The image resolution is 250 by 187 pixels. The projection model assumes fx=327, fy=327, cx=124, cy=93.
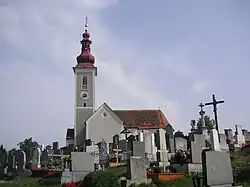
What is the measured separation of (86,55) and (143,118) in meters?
12.2

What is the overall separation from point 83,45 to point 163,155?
1345 inches

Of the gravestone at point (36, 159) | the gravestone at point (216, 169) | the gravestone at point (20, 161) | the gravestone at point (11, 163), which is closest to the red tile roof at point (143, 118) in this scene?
the gravestone at point (36, 159)

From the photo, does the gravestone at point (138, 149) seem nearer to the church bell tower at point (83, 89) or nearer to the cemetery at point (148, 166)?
the cemetery at point (148, 166)

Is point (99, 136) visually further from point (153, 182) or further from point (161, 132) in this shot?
point (153, 182)

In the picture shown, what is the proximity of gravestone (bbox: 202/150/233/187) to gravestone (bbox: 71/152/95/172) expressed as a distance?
7.95m

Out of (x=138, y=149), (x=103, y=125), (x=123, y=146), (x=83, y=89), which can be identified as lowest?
(x=138, y=149)

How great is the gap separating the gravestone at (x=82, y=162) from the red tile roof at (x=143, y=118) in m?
29.2

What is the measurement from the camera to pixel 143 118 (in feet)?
151

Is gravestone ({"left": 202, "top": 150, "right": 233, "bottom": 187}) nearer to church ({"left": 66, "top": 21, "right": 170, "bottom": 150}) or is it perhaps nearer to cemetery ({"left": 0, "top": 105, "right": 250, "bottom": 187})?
cemetery ({"left": 0, "top": 105, "right": 250, "bottom": 187})

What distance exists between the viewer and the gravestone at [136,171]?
1216 cm

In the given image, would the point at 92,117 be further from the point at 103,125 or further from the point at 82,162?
the point at 82,162

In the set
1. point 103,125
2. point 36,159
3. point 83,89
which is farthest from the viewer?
point 83,89

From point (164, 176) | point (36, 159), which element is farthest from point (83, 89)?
point (164, 176)

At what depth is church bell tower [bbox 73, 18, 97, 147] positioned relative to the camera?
43781 millimetres
